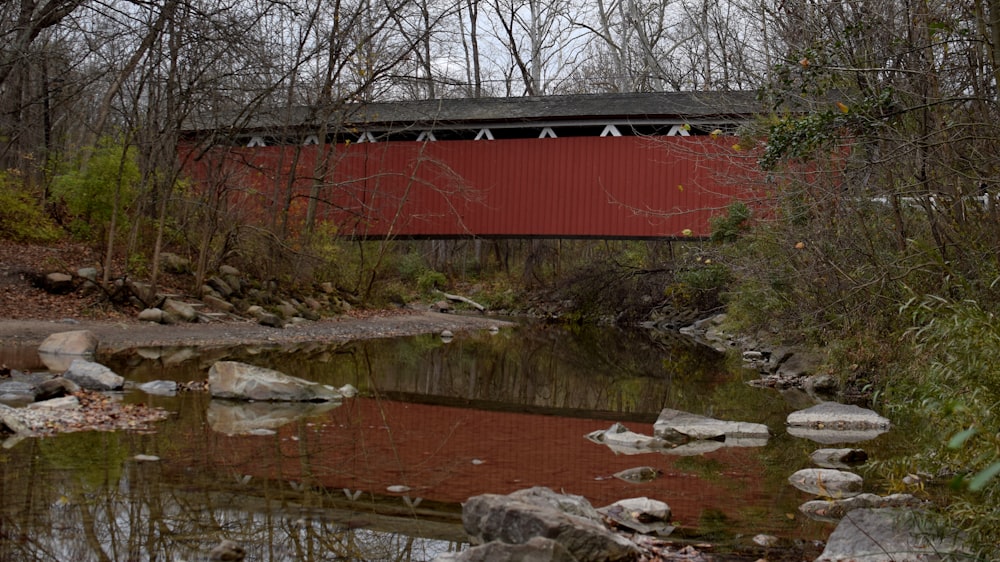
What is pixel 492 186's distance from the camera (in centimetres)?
1784

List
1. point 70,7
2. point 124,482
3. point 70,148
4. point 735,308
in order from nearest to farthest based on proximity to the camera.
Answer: point 124,482 < point 70,7 < point 735,308 < point 70,148

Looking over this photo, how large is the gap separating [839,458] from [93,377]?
5653 millimetres

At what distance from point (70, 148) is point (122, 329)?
7520 mm

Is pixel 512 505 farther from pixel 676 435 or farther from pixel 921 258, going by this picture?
pixel 921 258

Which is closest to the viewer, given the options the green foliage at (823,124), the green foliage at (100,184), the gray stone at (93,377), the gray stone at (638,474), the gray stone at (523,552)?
the gray stone at (523,552)

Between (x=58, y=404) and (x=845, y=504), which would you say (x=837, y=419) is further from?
(x=58, y=404)

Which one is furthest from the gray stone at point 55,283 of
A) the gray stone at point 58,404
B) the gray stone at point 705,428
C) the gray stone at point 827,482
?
the gray stone at point 827,482

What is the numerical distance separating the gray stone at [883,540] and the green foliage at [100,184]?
467 inches

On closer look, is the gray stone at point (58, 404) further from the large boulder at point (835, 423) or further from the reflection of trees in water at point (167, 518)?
the large boulder at point (835, 423)

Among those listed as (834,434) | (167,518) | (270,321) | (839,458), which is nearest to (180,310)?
(270,321)

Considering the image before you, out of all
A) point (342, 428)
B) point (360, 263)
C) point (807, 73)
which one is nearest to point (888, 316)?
point (807, 73)

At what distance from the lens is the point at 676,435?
6637 mm

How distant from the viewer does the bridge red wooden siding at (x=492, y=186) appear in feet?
54.3

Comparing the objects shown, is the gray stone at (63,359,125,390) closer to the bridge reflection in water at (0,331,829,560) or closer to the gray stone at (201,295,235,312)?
the bridge reflection in water at (0,331,829,560)
